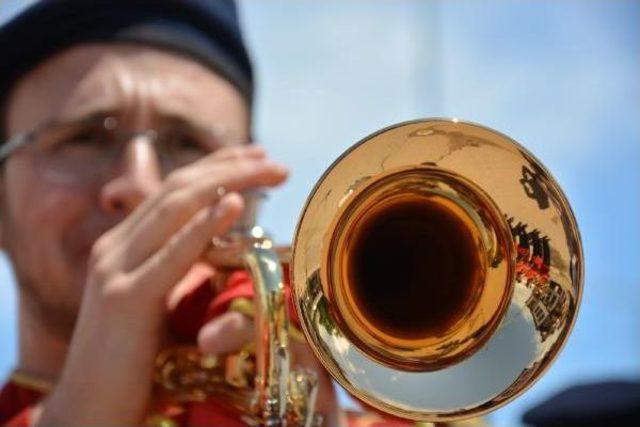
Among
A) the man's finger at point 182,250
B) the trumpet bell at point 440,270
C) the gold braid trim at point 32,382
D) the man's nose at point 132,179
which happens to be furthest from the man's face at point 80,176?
the trumpet bell at point 440,270

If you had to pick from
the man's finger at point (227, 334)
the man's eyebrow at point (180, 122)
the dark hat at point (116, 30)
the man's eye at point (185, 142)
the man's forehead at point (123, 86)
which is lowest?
the man's finger at point (227, 334)

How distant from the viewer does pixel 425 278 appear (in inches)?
74.9

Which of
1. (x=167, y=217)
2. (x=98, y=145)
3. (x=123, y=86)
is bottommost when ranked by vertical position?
(x=167, y=217)

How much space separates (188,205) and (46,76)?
2.82 ft

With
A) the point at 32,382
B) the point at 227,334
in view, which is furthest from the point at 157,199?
the point at 32,382

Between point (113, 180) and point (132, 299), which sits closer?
point (132, 299)

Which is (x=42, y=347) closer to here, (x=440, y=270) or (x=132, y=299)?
(x=132, y=299)

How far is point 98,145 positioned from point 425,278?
1059 mm

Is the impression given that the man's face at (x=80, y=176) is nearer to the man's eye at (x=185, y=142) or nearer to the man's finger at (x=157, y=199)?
the man's eye at (x=185, y=142)

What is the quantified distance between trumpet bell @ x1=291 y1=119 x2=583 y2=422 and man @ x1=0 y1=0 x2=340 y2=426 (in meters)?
0.34

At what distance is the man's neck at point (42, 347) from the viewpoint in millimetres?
2633

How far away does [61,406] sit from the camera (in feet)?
6.75

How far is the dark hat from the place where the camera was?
108 inches

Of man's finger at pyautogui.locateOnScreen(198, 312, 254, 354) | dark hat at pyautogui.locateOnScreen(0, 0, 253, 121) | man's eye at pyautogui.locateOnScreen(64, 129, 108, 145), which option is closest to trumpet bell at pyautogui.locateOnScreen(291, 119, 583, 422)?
man's finger at pyautogui.locateOnScreen(198, 312, 254, 354)
